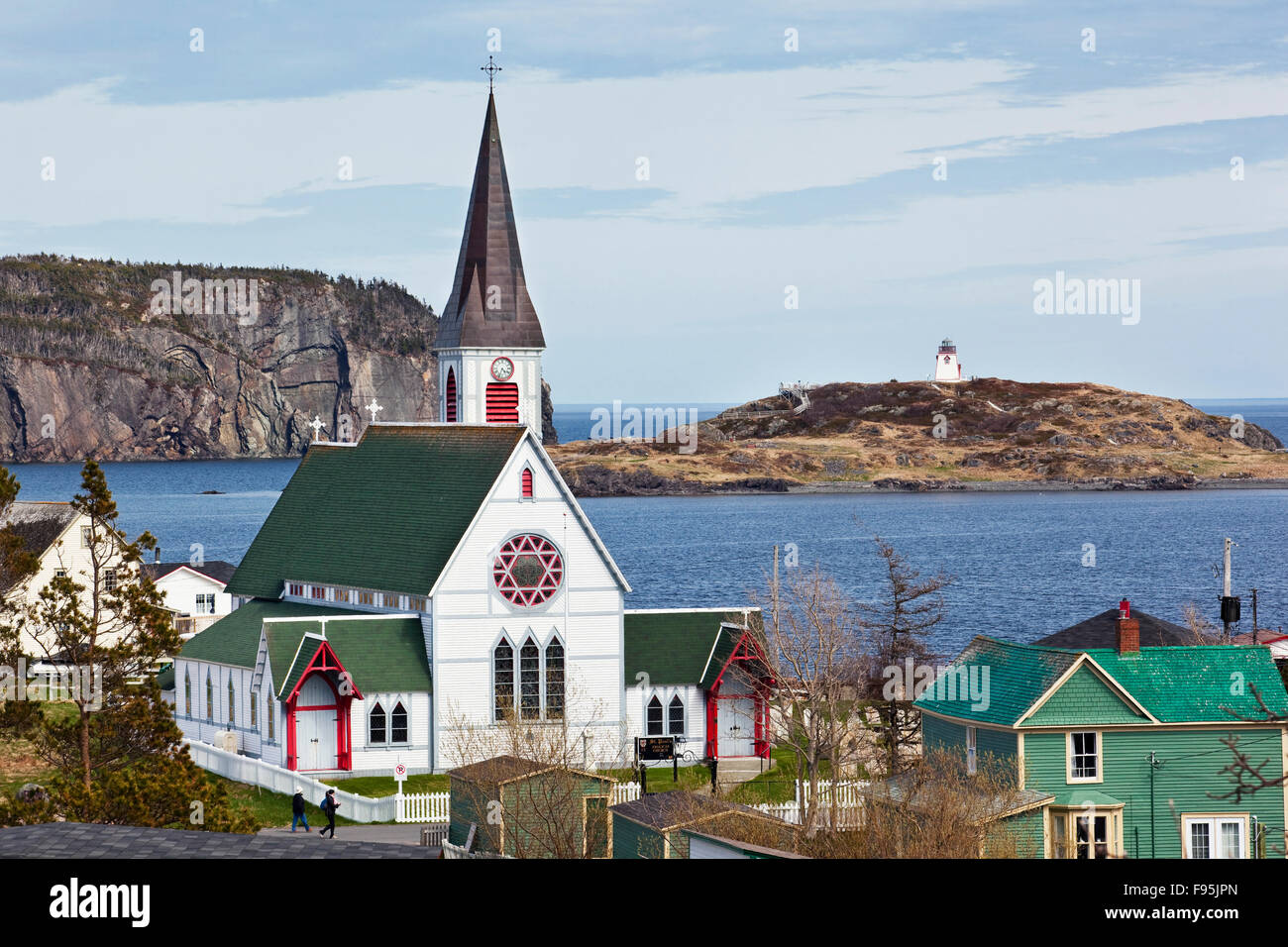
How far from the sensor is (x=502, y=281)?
64312mm

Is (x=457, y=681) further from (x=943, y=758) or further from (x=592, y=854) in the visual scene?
(x=592, y=854)

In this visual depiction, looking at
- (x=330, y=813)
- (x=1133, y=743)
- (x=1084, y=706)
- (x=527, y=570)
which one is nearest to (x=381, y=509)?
(x=527, y=570)

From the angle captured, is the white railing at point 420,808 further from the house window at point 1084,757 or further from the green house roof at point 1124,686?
the house window at point 1084,757

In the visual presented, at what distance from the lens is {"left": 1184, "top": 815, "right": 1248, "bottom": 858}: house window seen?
40.7 m

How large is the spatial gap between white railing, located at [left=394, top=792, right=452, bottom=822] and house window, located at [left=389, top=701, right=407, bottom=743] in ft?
26.0

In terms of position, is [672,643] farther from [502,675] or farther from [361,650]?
[361,650]

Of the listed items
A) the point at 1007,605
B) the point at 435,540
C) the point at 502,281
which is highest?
the point at 502,281

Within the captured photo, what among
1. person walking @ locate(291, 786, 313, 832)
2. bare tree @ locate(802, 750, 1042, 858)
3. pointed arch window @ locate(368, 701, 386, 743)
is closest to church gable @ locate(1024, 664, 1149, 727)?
bare tree @ locate(802, 750, 1042, 858)

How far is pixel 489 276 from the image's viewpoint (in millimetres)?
64250

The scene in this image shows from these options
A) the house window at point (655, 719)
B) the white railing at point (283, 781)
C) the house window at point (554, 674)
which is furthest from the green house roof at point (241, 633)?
the house window at point (655, 719)

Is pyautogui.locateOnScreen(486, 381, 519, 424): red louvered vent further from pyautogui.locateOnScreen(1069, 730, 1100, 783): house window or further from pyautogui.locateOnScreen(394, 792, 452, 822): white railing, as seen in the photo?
pyautogui.locateOnScreen(1069, 730, 1100, 783): house window

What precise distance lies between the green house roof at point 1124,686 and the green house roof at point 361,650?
16.4 m
